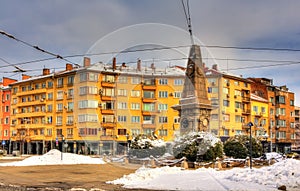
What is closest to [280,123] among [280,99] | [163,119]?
A: [280,99]

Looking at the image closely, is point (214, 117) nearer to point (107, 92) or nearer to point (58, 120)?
point (107, 92)

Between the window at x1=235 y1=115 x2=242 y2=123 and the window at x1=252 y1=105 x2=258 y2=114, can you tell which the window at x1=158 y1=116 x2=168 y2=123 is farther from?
the window at x1=252 y1=105 x2=258 y2=114

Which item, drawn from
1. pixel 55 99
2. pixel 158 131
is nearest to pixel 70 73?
pixel 55 99

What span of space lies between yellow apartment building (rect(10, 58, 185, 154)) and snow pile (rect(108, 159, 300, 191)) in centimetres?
3323

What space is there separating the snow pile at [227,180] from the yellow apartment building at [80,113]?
1308 inches

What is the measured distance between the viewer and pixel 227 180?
766 inches

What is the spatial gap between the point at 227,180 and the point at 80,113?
5488cm

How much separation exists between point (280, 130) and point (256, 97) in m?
10.7

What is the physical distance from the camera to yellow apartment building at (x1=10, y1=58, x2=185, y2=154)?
66.9 meters

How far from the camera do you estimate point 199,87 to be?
3238cm

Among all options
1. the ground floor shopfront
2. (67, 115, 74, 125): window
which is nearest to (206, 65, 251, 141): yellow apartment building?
the ground floor shopfront

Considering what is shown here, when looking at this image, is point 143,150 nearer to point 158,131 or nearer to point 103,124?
point 158,131

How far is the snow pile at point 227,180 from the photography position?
1767 cm

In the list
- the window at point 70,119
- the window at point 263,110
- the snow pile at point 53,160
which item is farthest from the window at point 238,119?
the snow pile at point 53,160
